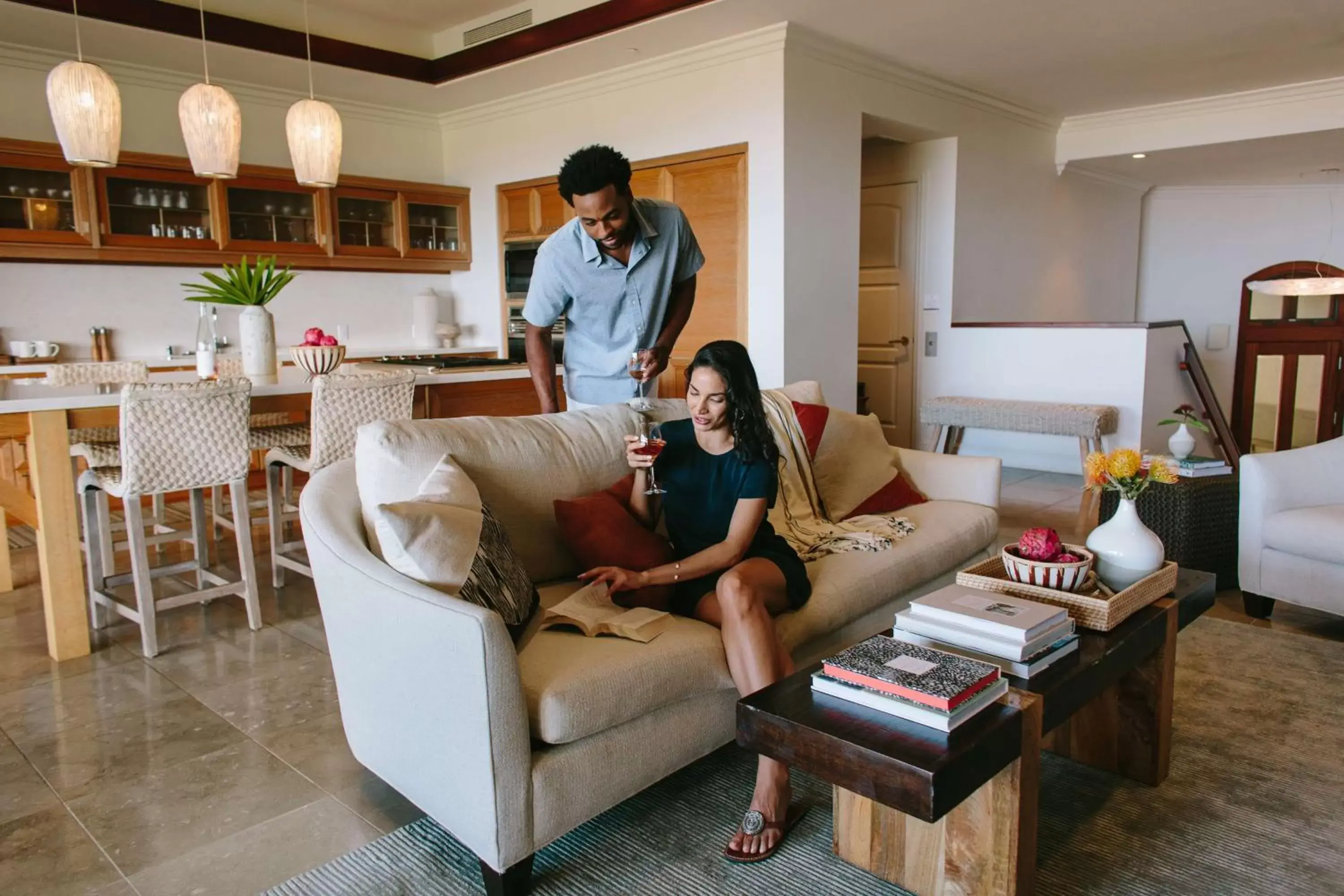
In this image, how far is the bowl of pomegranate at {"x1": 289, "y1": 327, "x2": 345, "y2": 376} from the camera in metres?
3.71

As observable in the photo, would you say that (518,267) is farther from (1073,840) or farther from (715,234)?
(1073,840)

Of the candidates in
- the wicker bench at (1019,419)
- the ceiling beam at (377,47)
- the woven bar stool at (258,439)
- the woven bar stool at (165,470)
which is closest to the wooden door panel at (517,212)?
the ceiling beam at (377,47)

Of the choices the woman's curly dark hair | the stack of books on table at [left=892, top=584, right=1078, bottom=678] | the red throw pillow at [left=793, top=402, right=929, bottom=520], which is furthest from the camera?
the red throw pillow at [left=793, top=402, right=929, bottom=520]

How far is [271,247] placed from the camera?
19.3 feet

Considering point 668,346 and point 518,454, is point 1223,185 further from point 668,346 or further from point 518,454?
point 518,454

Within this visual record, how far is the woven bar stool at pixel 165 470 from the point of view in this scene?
297 cm

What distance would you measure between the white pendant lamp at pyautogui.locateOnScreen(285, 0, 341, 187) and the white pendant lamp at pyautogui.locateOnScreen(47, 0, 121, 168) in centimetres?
69

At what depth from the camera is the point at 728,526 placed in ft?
7.36

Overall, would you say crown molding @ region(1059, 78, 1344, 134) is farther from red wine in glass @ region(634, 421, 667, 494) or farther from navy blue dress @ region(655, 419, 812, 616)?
red wine in glass @ region(634, 421, 667, 494)

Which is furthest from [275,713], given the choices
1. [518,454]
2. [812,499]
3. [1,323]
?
[1,323]

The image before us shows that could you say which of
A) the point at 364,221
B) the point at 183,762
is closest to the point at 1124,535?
the point at 183,762

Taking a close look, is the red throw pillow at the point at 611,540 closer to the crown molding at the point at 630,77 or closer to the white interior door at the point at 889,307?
the crown molding at the point at 630,77

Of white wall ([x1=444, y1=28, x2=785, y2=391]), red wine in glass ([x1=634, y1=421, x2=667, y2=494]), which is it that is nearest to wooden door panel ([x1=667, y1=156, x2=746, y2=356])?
white wall ([x1=444, y1=28, x2=785, y2=391])

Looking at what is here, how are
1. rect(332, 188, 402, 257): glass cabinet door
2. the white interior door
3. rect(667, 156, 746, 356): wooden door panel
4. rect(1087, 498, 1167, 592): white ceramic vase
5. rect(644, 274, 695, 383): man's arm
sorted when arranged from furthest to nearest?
the white interior door, rect(332, 188, 402, 257): glass cabinet door, rect(667, 156, 746, 356): wooden door panel, rect(644, 274, 695, 383): man's arm, rect(1087, 498, 1167, 592): white ceramic vase
